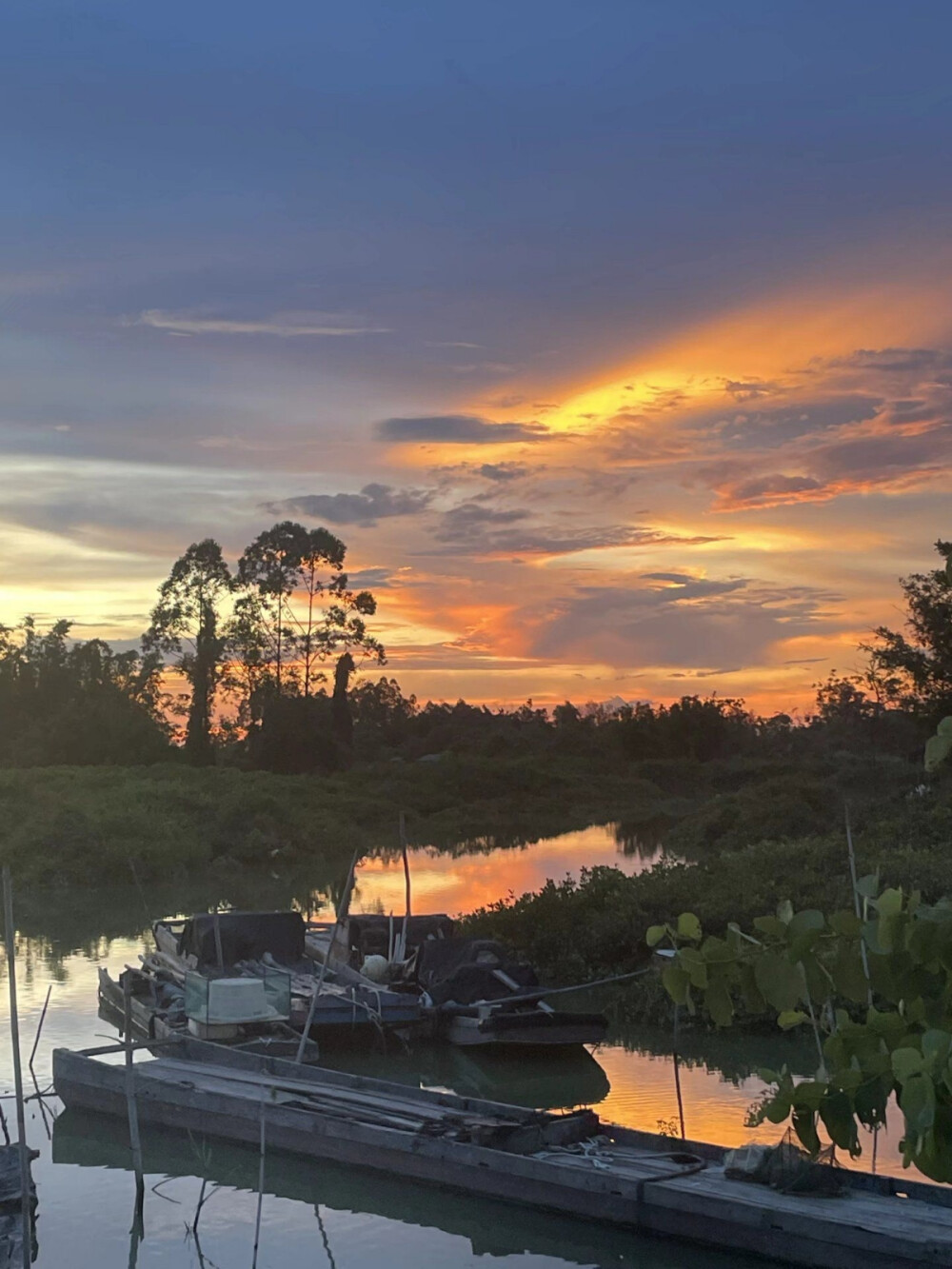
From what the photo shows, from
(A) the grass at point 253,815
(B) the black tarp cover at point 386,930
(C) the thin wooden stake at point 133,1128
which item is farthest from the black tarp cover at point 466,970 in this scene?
(A) the grass at point 253,815

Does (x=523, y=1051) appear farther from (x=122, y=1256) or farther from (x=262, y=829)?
(x=262, y=829)

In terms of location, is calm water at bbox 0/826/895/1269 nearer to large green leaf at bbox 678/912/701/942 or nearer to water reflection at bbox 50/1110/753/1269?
water reflection at bbox 50/1110/753/1269

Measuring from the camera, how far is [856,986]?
2.77 meters

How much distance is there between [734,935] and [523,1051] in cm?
1238

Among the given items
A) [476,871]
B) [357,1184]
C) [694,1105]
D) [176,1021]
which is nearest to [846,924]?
[357,1184]

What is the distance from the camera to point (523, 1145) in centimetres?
980

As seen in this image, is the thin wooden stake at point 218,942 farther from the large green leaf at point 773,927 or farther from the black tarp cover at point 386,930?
the large green leaf at point 773,927

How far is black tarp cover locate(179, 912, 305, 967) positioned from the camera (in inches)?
660

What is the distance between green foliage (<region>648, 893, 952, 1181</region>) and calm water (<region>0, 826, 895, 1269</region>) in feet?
21.0

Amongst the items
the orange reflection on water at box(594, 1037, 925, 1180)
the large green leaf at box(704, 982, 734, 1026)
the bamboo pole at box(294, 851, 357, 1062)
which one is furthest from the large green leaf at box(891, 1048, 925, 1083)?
the bamboo pole at box(294, 851, 357, 1062)

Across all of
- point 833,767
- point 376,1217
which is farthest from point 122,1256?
point 833,767

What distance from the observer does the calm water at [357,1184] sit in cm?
920

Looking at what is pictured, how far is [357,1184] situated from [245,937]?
7.20 metres

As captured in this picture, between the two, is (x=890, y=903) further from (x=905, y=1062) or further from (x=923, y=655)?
(x=923, y=655)
